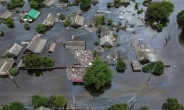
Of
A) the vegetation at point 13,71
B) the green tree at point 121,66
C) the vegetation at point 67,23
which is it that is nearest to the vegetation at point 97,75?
the green tree at point 121,66

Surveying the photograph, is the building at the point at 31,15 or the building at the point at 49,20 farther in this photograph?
the building at the point at 31,15

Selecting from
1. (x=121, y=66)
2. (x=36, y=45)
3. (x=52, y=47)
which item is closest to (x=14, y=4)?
(x=36, y=45)

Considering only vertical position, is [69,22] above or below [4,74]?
above

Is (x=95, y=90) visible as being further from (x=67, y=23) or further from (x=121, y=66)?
(x=67, y=23)

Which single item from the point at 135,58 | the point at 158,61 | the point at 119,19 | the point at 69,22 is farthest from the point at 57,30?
the point at 158,61

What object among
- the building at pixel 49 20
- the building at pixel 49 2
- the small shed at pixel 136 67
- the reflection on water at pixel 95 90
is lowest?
the reflection on water at pixel 95 90

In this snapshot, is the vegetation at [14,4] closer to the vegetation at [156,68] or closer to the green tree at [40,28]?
the green tree at [40,28]

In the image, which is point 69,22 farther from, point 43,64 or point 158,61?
point 158,61
